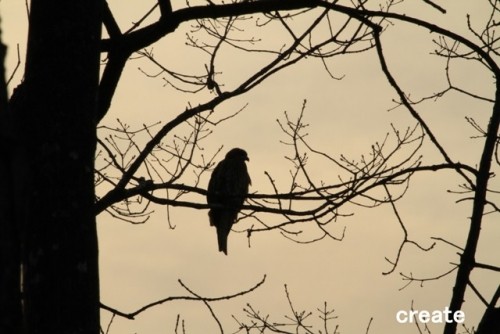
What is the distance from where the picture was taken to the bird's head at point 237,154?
30.6 feet

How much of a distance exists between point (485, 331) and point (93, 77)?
5.51ft

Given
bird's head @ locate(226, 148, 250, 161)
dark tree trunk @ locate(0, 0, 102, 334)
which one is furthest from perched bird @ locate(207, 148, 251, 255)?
dark tree trunk @ locate(0, 0, 102, 334)

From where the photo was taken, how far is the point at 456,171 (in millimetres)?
3762

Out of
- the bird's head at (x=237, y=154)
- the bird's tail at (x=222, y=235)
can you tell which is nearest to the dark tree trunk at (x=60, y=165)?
the bird's tail at (x=222, y=235)

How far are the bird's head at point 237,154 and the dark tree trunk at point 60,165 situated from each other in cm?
608

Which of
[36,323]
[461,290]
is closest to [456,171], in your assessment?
[461,290]

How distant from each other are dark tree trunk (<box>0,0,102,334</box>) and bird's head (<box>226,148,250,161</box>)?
608 centimetres

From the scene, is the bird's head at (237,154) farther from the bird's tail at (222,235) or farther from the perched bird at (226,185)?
the bird's tail at (222,235)

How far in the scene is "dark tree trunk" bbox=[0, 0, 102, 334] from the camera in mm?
2717

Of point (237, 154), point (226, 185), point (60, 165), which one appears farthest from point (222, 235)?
point (60, 165)

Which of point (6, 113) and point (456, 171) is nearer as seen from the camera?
point (6, 113)

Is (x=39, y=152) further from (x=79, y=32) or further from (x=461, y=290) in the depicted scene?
(x=461, y=290)

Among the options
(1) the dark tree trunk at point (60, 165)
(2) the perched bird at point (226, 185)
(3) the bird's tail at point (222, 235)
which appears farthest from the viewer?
(3) the bird's tail at point (222, 235)

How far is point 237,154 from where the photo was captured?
368 inches
